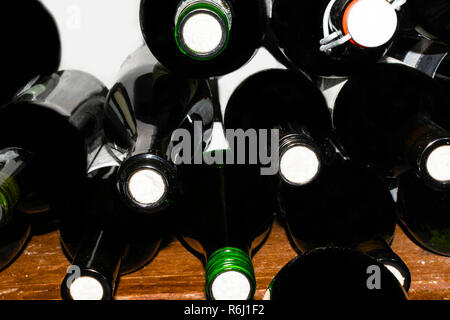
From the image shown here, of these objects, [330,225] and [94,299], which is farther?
[330,225]

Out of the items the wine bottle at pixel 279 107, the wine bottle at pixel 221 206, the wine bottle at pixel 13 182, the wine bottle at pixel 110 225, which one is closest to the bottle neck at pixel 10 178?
the wine bottle at pixel 13 182

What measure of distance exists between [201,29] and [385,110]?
338 mm

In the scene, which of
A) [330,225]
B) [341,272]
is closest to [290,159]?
[341,272]

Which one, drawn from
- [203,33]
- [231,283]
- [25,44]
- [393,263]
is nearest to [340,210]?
[393,263]

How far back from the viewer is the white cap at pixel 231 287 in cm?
48

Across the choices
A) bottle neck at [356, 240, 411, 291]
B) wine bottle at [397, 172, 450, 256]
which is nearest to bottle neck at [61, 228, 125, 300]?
bottle neck at [356, 240, 411, 291]

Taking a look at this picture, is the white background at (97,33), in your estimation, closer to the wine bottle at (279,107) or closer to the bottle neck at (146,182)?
the wine bottle at (279,107)

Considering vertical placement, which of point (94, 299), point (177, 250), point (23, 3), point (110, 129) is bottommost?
point (177, 250)

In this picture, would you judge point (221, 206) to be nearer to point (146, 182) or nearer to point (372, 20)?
point (146, 182)

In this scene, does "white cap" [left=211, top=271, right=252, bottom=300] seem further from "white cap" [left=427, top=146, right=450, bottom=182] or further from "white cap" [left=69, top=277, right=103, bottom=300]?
"white cap" [left=427, top=146, right=450, bottom=182]

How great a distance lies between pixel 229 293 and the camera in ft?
1.56

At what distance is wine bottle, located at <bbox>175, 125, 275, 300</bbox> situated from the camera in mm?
675

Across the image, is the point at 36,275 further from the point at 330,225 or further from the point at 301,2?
the point at 301,2
